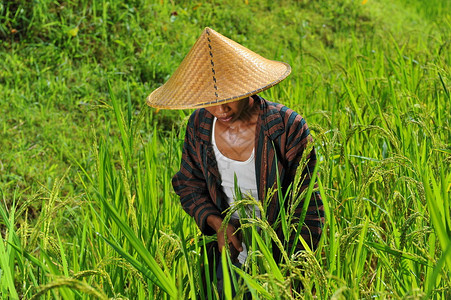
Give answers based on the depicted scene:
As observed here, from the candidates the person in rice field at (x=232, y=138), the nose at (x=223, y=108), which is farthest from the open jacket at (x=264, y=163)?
the nose at (x=223, y=108)

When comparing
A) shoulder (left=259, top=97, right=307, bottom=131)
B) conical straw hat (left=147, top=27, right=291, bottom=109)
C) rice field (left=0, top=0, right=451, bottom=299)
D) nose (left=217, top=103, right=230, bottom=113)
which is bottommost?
rice field (left=0, top=0, right=451, bottom=299)

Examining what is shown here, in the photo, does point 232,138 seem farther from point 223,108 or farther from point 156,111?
point 156,111

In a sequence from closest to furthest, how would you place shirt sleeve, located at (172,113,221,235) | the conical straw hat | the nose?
the conical straw hat < the nose < shirt sleeve, located at (172,113,221,235)

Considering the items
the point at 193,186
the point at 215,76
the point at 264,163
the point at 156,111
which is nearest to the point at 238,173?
the point at 264,163

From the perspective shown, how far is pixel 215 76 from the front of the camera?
5.14ft

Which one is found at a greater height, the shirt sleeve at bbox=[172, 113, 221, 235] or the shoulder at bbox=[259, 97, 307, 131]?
the shoulder at bbox=[259, 97, 307, 131]

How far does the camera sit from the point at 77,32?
14.2 feet

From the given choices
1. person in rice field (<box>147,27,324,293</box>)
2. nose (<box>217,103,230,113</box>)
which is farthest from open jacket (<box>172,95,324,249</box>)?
nose (<box>217,103,230,113</box>)

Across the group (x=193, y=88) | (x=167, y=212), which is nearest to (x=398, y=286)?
(x=193, y=88)

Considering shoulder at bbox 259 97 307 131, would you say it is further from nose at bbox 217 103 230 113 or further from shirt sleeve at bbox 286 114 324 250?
nose at bbox 217 103 230 113

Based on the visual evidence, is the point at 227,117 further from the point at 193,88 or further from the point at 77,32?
the point at 77,32

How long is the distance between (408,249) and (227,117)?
0.66 meters

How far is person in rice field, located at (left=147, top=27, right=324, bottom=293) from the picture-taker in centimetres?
157

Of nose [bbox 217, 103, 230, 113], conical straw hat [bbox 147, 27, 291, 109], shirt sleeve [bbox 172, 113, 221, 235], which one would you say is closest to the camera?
conical straw hat [bbox 147, 27, 291, 109]
